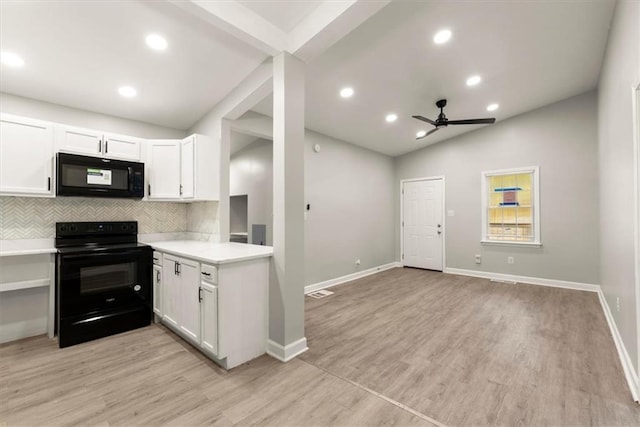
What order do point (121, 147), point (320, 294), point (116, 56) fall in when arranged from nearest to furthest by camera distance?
point (116, 56)
point (121, 147)
point (320, 294)

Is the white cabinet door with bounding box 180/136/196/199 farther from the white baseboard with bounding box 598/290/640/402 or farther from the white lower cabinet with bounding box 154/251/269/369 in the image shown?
the white baseboard with bounding box 598/290/640/402

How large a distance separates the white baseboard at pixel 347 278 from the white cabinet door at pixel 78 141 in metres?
3.23

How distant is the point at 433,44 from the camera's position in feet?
9.30

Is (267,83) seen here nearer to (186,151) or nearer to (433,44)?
(186,151)

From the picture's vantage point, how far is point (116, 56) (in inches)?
95.6

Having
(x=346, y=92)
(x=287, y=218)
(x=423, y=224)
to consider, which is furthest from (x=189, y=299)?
(x=423, y=224)

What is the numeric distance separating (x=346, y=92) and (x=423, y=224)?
3855mm

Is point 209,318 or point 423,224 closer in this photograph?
point 209,318

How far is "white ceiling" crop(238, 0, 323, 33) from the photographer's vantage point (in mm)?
2150

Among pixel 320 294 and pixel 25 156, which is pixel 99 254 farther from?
pixel 320 294

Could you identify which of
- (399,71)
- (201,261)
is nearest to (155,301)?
(201,261)

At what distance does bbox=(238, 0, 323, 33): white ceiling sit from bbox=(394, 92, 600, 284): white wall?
4700 millimetres

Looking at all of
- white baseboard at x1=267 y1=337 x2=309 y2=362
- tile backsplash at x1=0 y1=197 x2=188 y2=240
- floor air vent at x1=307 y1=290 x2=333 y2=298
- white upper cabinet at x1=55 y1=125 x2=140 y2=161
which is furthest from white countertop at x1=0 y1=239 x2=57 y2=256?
floor air vent at x1=307 y1=290 x2=333 y2=298

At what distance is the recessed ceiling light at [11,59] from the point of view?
2271 mm
